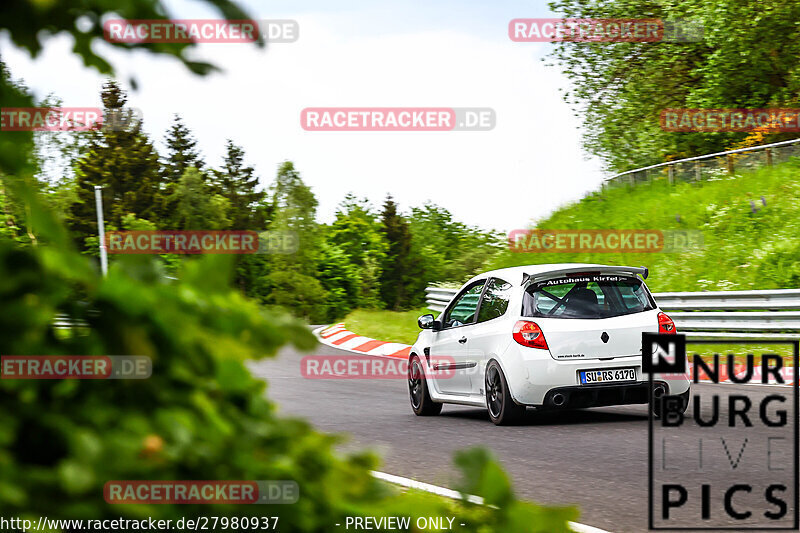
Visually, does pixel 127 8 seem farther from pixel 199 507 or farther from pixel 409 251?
pixel 409 251

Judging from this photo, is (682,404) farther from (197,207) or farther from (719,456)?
(197,207)

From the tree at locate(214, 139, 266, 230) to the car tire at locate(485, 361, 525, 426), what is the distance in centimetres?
8116

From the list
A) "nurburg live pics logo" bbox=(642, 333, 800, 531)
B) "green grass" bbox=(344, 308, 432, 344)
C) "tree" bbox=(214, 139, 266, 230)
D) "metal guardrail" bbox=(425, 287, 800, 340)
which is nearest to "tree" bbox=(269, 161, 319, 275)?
"tree" bbox=(214, 139, 266, 230)

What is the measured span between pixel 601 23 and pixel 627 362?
2825 centimetres

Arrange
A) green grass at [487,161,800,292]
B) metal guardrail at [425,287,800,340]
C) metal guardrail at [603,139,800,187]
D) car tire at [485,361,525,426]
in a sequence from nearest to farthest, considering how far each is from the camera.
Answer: car tire at [485,361,525,426], metal guardrail at [425,287,800,340], green grass at [487,161,800,292], metal guardrail at [603,139,800,187]

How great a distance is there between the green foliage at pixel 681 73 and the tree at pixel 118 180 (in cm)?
4576

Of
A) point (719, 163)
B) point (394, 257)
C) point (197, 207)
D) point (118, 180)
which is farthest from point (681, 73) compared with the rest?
point (394, 257)

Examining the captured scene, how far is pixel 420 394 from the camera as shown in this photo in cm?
1198

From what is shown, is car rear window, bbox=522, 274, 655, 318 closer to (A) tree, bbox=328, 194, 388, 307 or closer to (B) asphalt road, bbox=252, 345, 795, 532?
(B) asphalt road, bbox=252, 345, 795, 532

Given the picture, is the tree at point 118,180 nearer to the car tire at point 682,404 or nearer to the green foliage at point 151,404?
the car tire at point 682,404

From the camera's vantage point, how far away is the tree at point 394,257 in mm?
110875

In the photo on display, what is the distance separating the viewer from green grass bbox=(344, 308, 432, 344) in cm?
2555

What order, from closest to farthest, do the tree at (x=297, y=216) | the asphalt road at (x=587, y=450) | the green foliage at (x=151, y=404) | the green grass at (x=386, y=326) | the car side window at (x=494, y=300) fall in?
the green foliage at (x=151, y=404) < the asphalt road at (x=587, y=450) < the car side window at (x=494, y=300) < the green grass at (x=386, y=326) < the tree at (x=297, y=216)

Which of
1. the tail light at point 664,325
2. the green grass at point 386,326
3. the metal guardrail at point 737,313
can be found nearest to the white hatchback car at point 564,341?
the tail light at point 664,325
